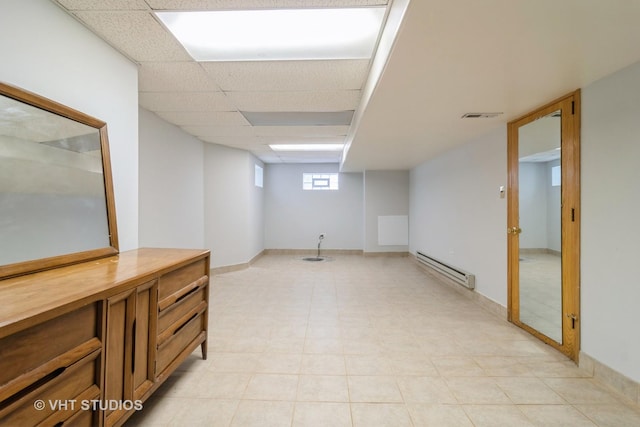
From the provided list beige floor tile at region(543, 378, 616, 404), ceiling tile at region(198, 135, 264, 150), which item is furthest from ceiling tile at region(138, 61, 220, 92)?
beige floor tile at region(543, 378, 616, 404)

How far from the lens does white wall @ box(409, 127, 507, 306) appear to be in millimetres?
3441

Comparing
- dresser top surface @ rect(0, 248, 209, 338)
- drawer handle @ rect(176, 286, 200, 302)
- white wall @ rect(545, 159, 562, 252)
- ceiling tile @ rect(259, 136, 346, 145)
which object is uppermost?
ceiling tile @ rect(259, 136, 346, 145)

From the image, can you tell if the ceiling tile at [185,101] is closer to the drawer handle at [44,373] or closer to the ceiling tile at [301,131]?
the ceiling tile at [301,131]

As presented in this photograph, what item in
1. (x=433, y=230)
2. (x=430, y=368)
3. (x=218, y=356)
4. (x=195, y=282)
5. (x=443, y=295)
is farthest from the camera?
(x=433, y=230)

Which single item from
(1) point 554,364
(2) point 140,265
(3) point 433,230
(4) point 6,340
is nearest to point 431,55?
(2) point 140,265

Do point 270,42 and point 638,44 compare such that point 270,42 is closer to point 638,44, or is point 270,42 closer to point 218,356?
point 638,44

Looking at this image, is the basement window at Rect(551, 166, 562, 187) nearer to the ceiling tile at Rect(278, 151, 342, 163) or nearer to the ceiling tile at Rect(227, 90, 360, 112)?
the ceiling tile at Rect(227, 90, 360, 112)

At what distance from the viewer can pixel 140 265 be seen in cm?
170

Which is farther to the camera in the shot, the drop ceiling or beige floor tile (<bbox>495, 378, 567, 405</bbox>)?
beige floor tile (<bbox>495, 378, 567, 405</bbox>)

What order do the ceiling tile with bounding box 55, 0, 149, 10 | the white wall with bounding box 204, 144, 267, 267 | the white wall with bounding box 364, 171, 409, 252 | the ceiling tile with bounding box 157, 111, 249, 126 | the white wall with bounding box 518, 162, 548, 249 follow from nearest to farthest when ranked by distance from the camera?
the ceiling tile with bounding box 55, 0, 149, 10, the white wall with bounding box 518, 162, 548, 249, the ceiling tile with bounding box 157, 111, 249, 126, the white wall with bounding box 204, 144, 267, 267, the white wall with bounding box 364, 171, 409, 252

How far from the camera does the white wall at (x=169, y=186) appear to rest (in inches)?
141

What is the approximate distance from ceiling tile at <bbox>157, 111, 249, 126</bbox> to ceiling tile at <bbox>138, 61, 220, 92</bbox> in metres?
0.72

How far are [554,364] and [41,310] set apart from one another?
3.31 metres

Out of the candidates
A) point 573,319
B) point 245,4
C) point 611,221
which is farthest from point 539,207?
point 245,4
